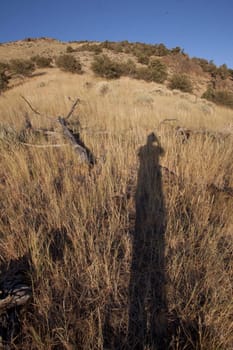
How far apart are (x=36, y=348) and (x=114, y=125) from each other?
4779 mm

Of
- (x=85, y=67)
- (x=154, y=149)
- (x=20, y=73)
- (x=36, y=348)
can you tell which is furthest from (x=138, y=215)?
(x=85, y=67)

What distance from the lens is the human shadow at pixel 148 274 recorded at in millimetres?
1105

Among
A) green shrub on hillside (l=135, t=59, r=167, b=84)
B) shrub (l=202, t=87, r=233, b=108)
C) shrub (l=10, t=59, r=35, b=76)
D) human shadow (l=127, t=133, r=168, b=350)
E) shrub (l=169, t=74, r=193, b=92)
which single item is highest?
shrub (l=10, t=59, r=35, b=76)

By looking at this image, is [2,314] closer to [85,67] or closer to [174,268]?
[174,268]

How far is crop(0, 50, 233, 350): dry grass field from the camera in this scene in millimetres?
1080

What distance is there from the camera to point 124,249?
5.24ft

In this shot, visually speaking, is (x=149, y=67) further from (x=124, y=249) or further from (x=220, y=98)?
(x=124, y=249)

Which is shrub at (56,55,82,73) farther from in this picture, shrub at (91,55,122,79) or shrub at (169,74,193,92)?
shrub at (169,74,193,92)

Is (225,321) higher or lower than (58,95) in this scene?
lower

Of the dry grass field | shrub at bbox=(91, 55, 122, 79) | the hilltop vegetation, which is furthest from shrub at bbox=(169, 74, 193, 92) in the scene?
the dry grass field

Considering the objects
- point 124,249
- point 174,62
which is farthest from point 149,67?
point 124,249

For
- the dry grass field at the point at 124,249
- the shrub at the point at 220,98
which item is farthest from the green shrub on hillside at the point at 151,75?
the dry grass field at the point at 124,249

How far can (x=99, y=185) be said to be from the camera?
229cm

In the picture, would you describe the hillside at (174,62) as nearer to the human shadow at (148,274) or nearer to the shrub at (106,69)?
the shrub at (106,69)
